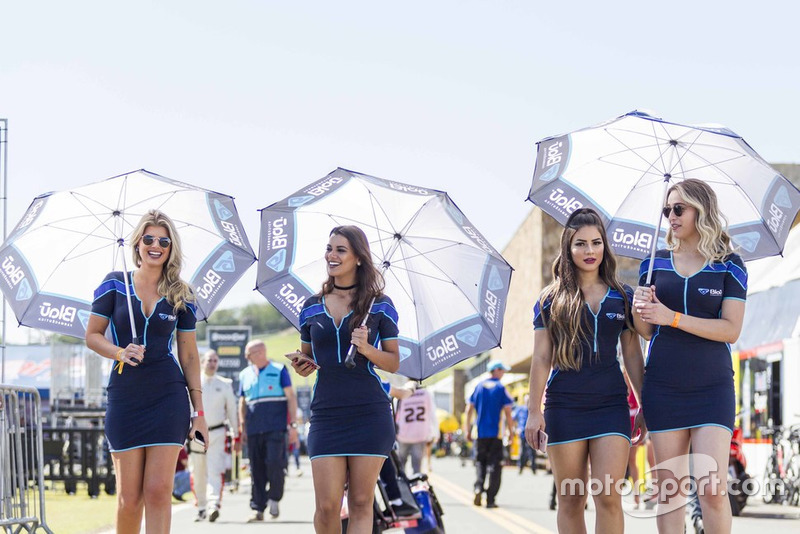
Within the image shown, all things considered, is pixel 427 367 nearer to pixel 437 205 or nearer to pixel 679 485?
pixel 437 205

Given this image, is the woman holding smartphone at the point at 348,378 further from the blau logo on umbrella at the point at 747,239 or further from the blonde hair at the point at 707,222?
the blau logo on umbrella at the point at 747,239

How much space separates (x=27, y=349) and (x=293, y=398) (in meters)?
36.5

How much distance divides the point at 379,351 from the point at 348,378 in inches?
9.0

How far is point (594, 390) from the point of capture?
639 cm

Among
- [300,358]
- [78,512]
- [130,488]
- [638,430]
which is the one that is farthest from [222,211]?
[78,512]

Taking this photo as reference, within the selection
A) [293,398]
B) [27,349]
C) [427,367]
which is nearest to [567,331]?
[427,367]

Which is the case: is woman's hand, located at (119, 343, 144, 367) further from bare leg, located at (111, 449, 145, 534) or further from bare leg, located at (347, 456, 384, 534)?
bare leg, located at (347, 456, 384, 534)

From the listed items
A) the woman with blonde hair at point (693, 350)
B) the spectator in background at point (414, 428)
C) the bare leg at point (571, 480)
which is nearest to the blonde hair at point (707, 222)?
the woman with blonde hair at point (693, 350)

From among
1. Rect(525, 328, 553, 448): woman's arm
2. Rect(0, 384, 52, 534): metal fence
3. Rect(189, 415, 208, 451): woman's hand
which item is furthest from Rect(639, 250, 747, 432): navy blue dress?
Rect(0, 384, 52, 534): metal fence

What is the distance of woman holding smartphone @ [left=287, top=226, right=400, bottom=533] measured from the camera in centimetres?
667

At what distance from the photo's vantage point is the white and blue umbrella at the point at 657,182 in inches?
307

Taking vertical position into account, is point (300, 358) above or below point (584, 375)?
above

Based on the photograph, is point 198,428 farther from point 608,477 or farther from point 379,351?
point 608,477

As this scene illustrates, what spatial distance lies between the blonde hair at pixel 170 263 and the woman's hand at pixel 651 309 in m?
2.48
